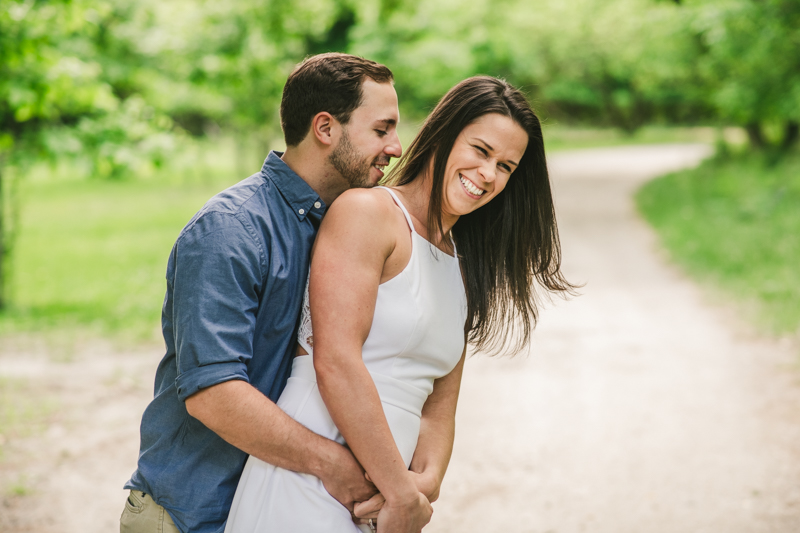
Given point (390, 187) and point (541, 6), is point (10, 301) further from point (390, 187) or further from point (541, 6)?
point (541, 6)

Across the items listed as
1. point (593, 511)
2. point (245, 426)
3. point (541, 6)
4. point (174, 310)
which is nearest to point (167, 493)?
point (245, 426)

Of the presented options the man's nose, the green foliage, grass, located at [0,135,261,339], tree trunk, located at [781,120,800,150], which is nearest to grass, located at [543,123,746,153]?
the green foliage

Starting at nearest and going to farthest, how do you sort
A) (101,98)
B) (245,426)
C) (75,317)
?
1. (245,426)
2. (101,98)
3. (75,317)

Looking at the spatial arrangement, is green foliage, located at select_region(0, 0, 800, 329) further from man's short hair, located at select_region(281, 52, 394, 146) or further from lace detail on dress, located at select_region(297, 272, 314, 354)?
lace detail on dress, located at select_region(297, 272, 314, 354)

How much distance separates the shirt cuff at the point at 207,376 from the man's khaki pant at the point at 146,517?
1.35ft

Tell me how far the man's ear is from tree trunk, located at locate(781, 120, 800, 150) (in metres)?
19.1

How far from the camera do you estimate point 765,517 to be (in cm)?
379

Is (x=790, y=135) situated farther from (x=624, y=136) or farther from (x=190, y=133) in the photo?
(x=624, y=136)

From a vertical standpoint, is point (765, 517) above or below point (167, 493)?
below

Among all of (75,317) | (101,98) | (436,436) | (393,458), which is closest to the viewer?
(393,458)

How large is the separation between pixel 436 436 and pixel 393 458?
0.33m

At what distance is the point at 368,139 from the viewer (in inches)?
71.2

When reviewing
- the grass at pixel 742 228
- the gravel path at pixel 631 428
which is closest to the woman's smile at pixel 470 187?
the gravel path at pixel 631 428

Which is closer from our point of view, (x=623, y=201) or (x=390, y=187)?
(x=390, y=187)
